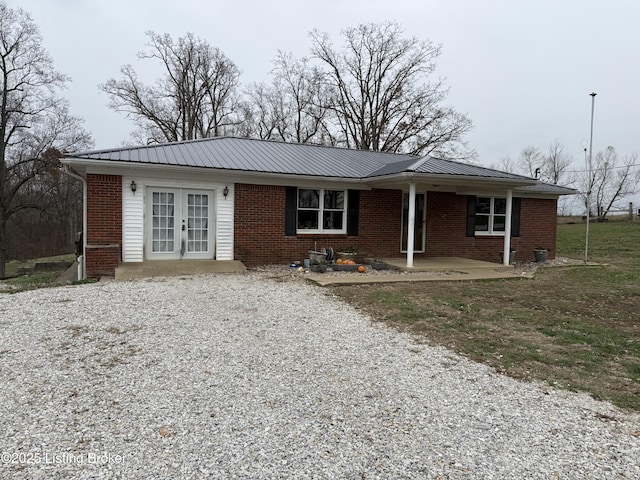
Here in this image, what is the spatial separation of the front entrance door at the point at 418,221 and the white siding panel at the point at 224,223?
17.6ft

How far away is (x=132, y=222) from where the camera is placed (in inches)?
410

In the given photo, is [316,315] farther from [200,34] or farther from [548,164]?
[548,164]

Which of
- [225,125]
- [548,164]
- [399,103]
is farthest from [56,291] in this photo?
[548,164]

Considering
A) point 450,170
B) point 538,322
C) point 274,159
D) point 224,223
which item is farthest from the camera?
point 274,159

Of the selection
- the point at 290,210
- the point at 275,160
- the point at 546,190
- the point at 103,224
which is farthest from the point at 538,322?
the point at 546,190

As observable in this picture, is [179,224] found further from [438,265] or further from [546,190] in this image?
[546,190]

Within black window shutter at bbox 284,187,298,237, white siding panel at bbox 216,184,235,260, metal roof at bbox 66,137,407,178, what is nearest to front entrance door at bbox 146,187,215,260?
white siding panel at bbox 216,184,235,260

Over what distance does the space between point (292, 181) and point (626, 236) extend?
69.6ft

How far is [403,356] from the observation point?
15.2 ft

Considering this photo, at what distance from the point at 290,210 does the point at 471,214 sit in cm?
635

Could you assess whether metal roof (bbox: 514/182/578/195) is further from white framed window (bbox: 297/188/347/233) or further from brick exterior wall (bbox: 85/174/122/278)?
brick exterior wall (bbox: 85/174/122/278)

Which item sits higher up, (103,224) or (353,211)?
(353,211)

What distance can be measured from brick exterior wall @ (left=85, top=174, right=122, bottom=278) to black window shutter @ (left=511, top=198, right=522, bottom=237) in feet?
41.0

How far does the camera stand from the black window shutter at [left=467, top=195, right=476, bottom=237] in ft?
47.3
